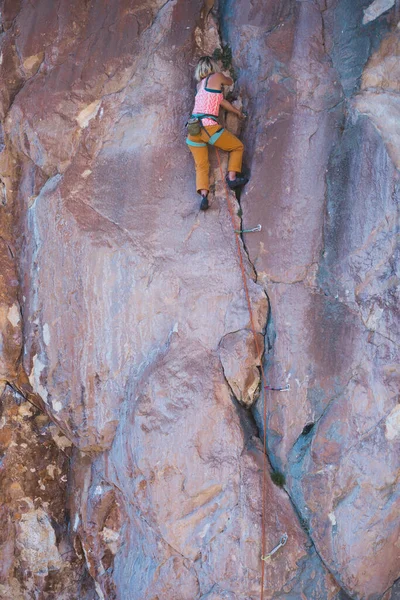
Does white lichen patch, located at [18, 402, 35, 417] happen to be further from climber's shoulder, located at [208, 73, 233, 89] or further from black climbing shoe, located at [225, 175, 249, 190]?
climber's shoulder, located at [208, 73, 233, 89]

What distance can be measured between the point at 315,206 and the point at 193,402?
178 centimetres

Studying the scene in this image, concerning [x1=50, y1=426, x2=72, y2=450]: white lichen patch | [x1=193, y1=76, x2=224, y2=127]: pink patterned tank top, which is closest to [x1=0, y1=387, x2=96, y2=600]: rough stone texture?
[x1=50, y1=426, x2=72, y2=450]: white lichen patch

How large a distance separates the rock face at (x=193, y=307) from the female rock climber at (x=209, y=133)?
0.15 m

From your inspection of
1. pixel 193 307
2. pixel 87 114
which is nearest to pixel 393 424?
pixel 193 307

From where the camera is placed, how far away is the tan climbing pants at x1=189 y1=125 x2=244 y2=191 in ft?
16.6

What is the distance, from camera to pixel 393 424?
183 inches

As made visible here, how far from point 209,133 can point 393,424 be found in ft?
8.45

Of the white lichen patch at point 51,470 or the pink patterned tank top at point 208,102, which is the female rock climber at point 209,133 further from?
the white lichen patch at point 51,470

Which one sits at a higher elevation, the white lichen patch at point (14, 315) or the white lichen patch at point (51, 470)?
the white lichen patch at point (14, 315)

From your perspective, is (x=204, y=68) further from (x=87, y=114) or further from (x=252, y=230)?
(x=252, y=230)

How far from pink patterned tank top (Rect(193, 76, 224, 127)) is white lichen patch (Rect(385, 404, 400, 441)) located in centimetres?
254

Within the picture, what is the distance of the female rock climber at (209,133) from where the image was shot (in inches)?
198

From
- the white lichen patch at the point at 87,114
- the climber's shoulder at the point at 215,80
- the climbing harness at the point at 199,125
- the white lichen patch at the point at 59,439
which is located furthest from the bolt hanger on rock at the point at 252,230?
the white lichen patch at the point at 59,439

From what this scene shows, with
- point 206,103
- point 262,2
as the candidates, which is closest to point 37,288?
point 206,103
